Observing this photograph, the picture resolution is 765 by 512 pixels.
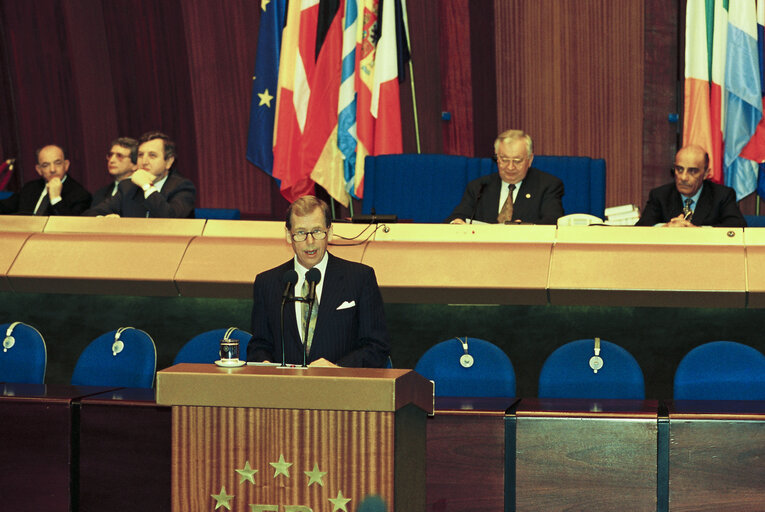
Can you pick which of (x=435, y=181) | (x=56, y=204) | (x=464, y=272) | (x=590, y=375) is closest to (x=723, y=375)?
(x=590, y=375)

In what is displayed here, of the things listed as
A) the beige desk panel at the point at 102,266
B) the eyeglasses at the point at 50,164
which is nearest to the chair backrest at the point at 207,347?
the beige desk panel at the point at 102,266

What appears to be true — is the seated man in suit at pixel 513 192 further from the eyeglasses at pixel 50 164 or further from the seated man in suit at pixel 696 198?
the eyeglasses at pixel 50 164

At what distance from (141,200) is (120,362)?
1430 millimetres

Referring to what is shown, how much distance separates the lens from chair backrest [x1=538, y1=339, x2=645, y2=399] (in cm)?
398

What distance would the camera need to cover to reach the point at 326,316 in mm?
3436

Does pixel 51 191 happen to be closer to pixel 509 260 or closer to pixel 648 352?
pixel 509 260

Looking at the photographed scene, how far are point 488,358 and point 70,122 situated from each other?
16.5 ft

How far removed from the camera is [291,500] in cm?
245

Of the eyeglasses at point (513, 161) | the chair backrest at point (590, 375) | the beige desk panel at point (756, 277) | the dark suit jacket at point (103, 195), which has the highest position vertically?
the eyeglasses at point (513, 161)

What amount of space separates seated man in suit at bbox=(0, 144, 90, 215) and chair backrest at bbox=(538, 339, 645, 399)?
3202 mm

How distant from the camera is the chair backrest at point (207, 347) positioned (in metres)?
4.25

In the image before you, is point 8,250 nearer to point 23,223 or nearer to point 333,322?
point 23,223

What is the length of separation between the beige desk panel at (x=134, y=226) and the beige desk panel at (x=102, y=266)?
6 centimetres

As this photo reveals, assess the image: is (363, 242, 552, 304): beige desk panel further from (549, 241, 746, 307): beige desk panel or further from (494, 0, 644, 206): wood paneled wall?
(494, 0, 644, 206): wood paneled wall
